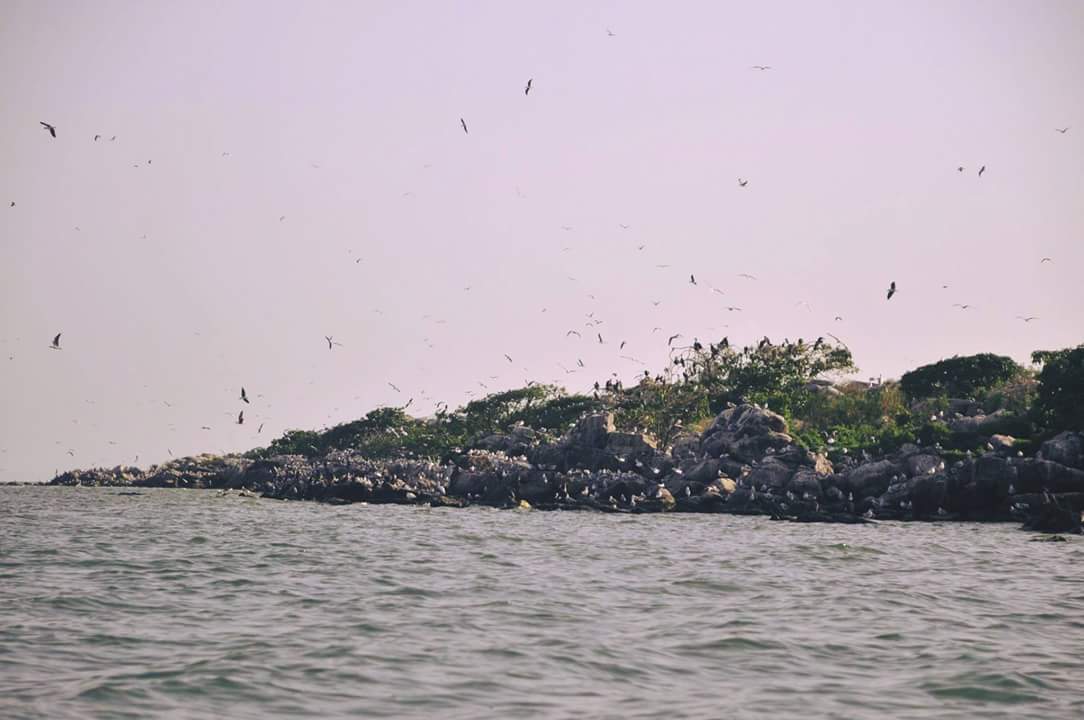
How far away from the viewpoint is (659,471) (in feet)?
174

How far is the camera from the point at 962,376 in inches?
2773

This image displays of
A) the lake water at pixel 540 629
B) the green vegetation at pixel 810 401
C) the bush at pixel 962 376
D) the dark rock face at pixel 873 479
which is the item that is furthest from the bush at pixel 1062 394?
the lake water at pixel 540 629

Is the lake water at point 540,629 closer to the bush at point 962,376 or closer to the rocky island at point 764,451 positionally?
the rocky island at point 764,451

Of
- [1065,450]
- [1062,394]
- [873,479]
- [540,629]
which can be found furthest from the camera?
[1062,394]

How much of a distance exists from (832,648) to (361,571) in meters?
11.0

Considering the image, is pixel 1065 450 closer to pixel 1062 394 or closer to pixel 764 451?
pixel 1062 394

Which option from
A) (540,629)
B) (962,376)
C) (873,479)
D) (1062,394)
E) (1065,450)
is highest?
(962,376)

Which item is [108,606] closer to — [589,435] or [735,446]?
[735,446]

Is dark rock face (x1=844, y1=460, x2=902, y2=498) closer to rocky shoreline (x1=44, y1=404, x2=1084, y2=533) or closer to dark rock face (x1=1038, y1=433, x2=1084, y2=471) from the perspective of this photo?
rocky shoreline (x1=44, y1=404, x2=1084, y2=533)

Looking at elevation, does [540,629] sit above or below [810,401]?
below

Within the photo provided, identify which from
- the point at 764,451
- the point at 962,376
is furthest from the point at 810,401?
the point at 764,451

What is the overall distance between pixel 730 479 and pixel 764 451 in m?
3.00

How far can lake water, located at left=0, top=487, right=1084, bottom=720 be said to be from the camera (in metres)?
11.1

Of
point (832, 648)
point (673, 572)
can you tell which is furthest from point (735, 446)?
point (832, 648)
